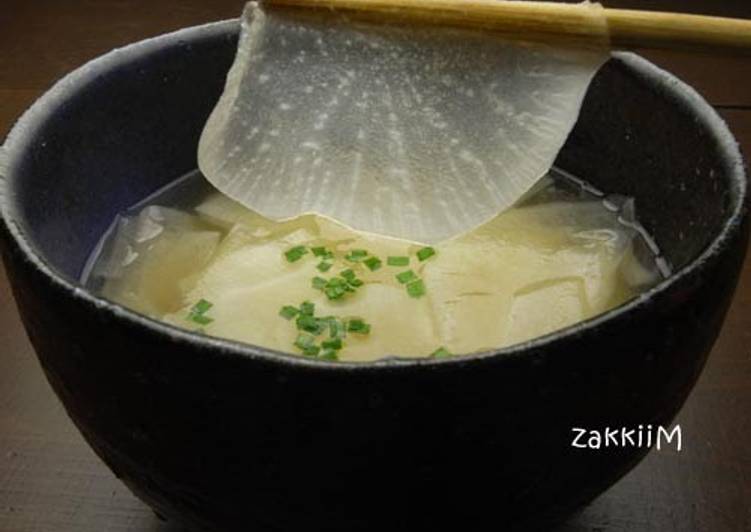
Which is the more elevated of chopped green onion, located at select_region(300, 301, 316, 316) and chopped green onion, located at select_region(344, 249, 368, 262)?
chopped green onion, located at select_region(344, 249, 368, 262)

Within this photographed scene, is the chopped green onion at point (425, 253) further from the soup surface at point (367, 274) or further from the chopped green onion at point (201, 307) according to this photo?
the chopped green onion at point (201, 307)

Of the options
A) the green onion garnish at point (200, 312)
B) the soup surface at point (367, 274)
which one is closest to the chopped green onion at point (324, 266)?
the soup surface at point (367, 274)

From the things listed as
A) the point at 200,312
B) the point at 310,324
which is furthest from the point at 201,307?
Result: the point at 310,324

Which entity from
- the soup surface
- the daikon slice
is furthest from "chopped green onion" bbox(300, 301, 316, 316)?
the daikon slice

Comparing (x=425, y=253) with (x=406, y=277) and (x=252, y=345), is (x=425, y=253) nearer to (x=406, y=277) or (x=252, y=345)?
(x=406, y=277)

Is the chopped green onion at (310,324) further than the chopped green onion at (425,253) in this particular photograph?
No

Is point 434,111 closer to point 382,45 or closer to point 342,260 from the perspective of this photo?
point 382,45

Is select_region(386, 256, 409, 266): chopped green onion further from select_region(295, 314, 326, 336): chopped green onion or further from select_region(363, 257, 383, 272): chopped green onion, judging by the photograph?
select_region(295, 314, 326, 336): chopped green onion
